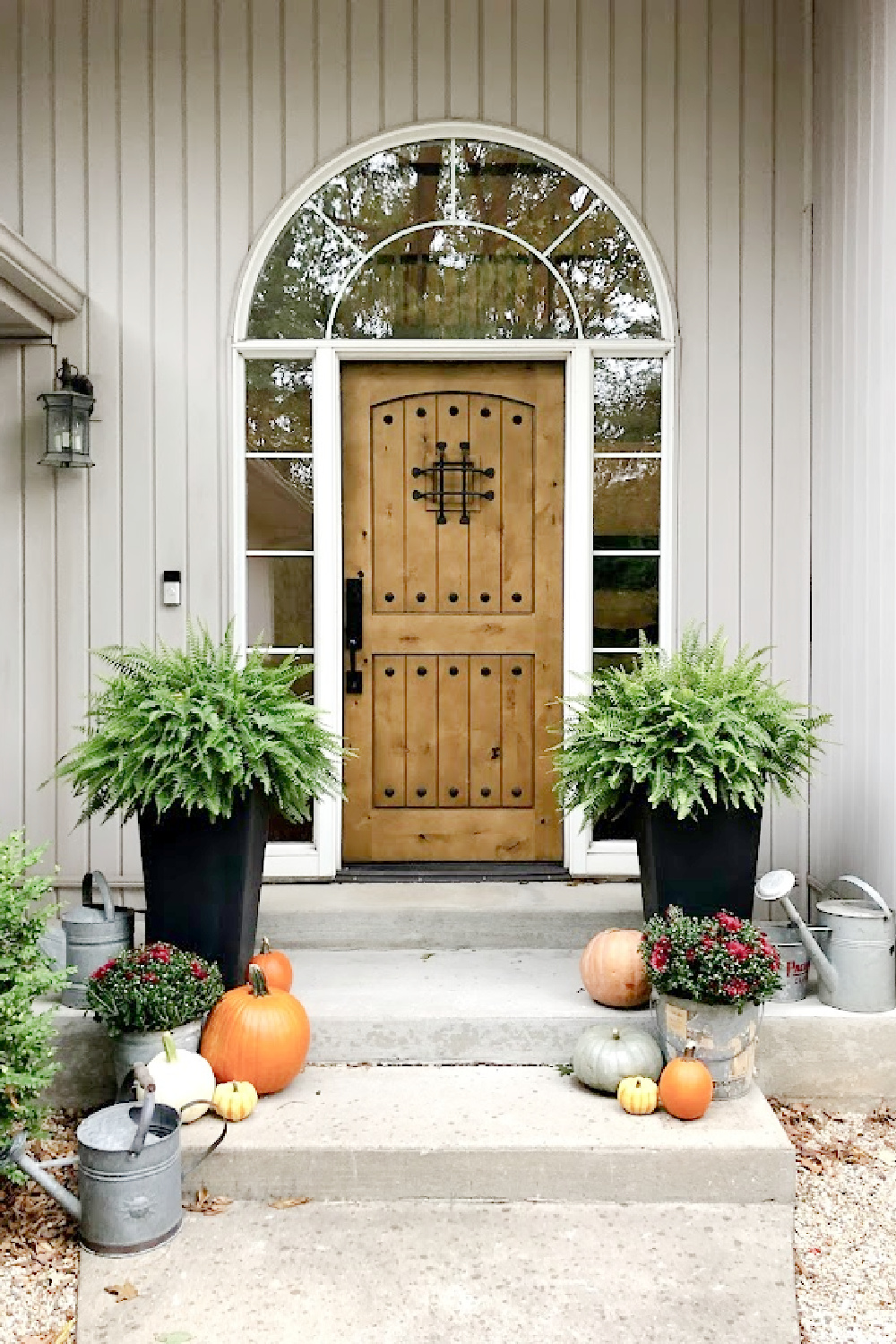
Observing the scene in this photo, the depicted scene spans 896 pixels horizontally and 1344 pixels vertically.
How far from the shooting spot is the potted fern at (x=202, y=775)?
10.1 feet

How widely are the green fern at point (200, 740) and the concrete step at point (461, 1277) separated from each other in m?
1.04

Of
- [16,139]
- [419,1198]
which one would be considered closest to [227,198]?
[16,139]

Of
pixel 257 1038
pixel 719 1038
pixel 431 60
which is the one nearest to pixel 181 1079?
pixel 257 1038

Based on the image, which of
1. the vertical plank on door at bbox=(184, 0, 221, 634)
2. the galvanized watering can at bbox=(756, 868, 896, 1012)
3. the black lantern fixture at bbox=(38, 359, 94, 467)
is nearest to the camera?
the galvanized watering can at bbox=(756, 868, 896, 1012)

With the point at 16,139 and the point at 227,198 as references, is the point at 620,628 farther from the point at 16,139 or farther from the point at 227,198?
the point at 16,139

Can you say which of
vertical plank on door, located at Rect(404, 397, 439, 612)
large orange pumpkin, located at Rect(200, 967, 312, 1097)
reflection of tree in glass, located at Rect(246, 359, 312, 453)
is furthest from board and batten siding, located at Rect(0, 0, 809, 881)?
large orange pumpkin, located at Rect(200, 967, 312, 1097)

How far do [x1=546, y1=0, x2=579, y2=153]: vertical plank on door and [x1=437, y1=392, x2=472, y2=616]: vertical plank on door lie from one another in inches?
38.8

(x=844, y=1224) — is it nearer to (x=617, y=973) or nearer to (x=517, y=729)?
(x=617, y=973)

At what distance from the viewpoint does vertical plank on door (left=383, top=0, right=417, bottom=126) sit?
4.15m

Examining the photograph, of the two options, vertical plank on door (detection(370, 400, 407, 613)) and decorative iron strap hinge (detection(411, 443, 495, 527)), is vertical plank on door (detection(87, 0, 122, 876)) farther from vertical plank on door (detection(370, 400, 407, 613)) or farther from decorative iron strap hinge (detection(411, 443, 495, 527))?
decorative iron strap hinge (detection(411, 443, 495, 527))

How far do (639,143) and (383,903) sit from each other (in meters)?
2.82

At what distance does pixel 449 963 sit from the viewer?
146 inches

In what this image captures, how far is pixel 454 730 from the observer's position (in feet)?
14.5

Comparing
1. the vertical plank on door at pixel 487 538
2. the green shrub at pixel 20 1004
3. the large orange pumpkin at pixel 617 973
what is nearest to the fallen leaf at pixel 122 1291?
the green shrub at pixel 20 1004
